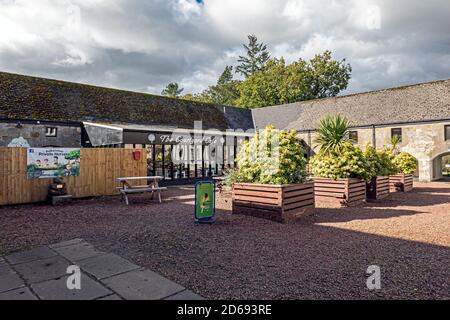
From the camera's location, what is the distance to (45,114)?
682 inches

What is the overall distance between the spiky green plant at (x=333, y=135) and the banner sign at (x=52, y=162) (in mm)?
9542

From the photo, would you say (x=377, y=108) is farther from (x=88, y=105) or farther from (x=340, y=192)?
(x=88, y=105)

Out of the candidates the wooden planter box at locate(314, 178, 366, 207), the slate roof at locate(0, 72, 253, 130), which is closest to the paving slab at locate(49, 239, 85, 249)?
the wooden planter box at locate(314, 178, 366, 207)

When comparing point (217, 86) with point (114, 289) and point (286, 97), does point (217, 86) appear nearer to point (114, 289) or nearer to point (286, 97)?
point (286, 97)

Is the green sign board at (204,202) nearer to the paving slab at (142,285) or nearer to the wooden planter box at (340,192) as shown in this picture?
the paving slab at (142,285)

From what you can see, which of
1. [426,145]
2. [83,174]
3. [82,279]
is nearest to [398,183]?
[426,145]

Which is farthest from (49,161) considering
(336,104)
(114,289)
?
(336,104)

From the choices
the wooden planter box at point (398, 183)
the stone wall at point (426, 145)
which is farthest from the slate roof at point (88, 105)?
the wooden planter box at point (398, 183)

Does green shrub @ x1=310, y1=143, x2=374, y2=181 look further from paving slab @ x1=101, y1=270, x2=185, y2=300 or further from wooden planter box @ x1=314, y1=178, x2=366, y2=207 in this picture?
paving slab @ x1=101, y1=270, x2=185, y2=300

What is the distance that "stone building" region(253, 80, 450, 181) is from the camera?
22.0 m

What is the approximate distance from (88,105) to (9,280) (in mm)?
18274

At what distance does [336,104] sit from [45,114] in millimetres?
24757

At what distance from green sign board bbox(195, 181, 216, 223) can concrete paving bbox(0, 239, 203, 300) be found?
267cm

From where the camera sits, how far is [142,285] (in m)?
3.61
